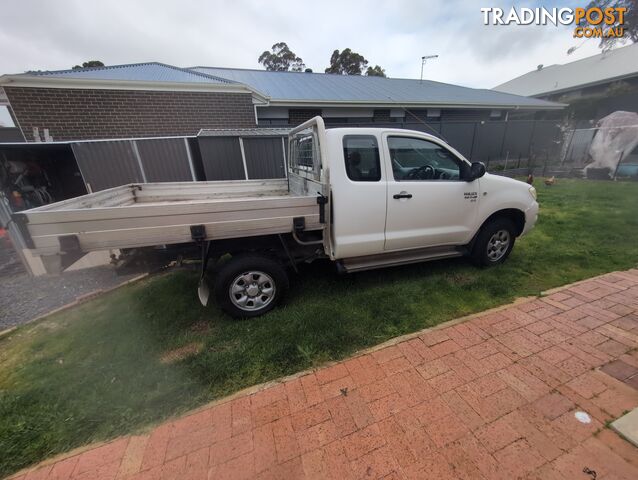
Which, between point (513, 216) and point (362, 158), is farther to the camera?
point (513, 216)

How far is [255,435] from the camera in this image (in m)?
1.79

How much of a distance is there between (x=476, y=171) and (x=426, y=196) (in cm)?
72

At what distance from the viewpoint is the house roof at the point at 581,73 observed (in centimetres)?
1953

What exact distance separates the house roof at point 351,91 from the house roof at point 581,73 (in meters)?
9.39

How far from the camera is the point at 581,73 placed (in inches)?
874

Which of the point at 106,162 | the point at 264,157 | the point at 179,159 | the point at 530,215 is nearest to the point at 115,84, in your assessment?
the point at 106,162

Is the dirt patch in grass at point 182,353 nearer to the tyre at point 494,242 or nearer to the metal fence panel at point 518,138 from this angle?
the tyre at point 494,242

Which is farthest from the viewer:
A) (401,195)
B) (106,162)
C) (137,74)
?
(137,74)

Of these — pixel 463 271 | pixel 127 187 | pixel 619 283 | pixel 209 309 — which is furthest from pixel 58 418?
pixel 619 283

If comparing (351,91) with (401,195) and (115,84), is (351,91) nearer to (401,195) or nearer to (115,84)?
(115,84)

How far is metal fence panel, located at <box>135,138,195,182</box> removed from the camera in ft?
20.0

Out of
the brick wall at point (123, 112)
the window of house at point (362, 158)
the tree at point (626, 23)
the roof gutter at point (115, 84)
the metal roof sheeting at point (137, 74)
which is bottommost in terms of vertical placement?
the window of house at point (362, 158)

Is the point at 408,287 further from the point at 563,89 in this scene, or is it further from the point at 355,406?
the point at 563,89

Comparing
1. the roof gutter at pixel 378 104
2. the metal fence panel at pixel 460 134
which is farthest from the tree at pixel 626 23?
the metal fence panel at pixel 460 134
